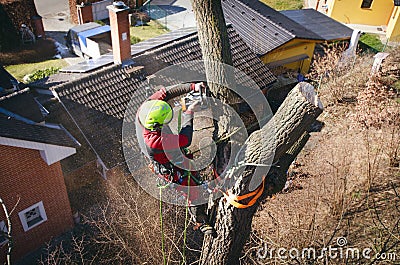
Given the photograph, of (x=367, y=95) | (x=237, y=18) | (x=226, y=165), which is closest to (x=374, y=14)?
(x=237, y=18)

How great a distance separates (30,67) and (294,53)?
11.5m

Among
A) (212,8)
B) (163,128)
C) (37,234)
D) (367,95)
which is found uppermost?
(212,8)

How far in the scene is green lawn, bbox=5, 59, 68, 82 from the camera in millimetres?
15480

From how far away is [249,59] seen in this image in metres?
11.3

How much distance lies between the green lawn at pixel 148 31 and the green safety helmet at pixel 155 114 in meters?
14.6

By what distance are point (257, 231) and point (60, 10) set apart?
1940 centimetres

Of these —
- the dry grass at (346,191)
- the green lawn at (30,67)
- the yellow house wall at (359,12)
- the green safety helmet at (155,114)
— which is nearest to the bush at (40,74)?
the green lawn at (30,67)

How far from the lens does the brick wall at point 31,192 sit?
6781 mm

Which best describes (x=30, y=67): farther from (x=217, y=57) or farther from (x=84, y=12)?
(x=217, y=57)

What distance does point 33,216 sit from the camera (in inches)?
309

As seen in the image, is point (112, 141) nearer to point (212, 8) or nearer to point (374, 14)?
point (212, 8)
